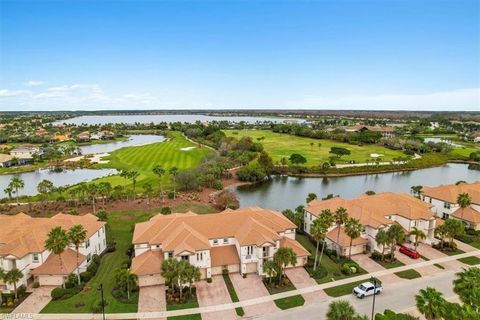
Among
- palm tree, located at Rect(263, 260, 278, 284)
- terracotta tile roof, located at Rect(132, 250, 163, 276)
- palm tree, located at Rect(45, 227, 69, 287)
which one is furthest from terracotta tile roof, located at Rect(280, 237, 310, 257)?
palm tree, located at Rect(45, 227, 69, 287)

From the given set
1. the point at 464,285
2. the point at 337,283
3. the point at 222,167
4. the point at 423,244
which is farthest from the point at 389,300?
the point at 222,167

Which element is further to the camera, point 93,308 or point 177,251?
point 177,251

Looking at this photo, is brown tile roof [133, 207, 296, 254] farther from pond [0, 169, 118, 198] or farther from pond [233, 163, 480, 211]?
pond [0, 169, 118, 198]

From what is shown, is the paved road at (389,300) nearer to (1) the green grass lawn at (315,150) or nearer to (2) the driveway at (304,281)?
(2) the driveway at (304,281)

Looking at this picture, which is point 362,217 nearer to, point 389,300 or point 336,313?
point 389,300

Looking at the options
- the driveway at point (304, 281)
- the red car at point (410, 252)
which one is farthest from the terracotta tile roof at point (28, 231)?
the red car at point (410, 252)

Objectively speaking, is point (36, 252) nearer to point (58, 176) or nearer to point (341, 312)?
point (341, 312)
